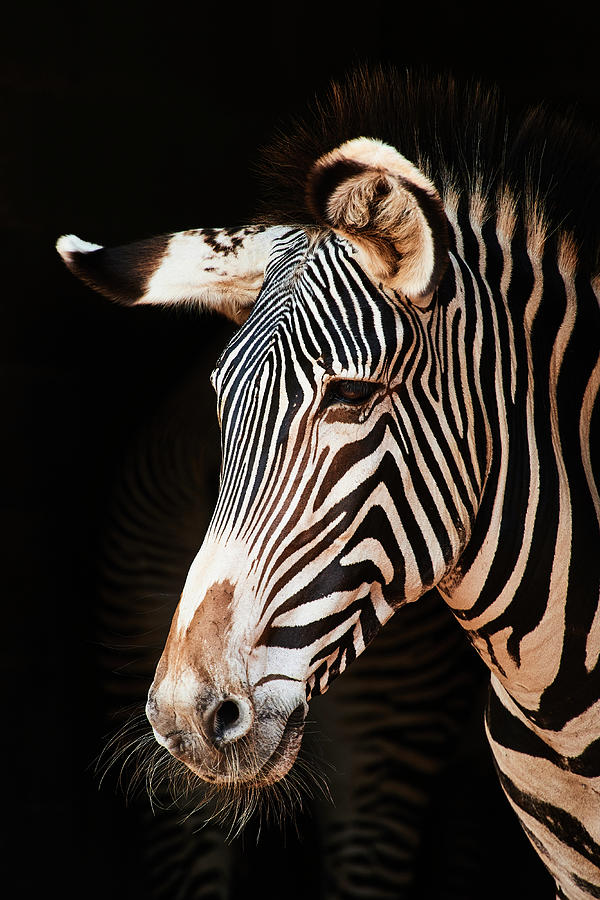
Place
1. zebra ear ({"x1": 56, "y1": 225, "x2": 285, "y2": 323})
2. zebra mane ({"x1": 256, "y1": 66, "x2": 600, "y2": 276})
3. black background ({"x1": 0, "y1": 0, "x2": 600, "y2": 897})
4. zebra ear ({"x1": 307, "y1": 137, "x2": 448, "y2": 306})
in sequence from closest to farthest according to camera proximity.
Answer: zebra ear ({"x1": 307, "y1": 137, "x2": 448, "y2": 306}), zebra mane ({"x1": 256, "y1": 66, "x2": 600, "y2": 276}), zebra ear ({"x1": 56, "y1": 225, "x2": 285, "y2": 323}), black background ({"x1": 0, "y1": 0, "x2": 600, "y2": 897})

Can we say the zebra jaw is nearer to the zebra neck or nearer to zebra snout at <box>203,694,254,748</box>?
zebra snout at <box>203,694,254,748</box>

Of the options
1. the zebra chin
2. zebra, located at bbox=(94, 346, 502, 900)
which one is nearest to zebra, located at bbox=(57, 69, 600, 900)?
the zebra chin

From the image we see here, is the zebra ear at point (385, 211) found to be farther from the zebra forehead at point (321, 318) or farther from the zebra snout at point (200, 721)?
the zebra snout at point (200, 721)

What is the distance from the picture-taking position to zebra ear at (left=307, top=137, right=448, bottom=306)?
66.2 inches

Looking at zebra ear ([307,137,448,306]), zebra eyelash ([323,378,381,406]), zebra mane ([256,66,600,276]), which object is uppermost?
zebra mane ([256,66,600,276])

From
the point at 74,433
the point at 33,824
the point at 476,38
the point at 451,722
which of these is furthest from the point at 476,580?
the point at 476,38

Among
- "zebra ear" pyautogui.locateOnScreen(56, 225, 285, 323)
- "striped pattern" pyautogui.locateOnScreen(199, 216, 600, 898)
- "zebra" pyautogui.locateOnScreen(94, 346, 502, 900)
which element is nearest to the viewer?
"striped pattern" pyautogui.locateOnScreen(199, 216, 600, 898)

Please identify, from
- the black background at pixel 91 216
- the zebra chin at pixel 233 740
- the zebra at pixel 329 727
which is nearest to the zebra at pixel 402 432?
the zebra chin at pixel 233 740

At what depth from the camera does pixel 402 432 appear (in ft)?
6.19

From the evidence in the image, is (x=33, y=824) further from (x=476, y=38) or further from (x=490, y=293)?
(x=476, y=38)

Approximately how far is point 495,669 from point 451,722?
278 cm

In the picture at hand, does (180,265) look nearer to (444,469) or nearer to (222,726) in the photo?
(444,469)

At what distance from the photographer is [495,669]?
2213mm

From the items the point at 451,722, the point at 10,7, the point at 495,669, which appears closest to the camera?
the point at 495,669
